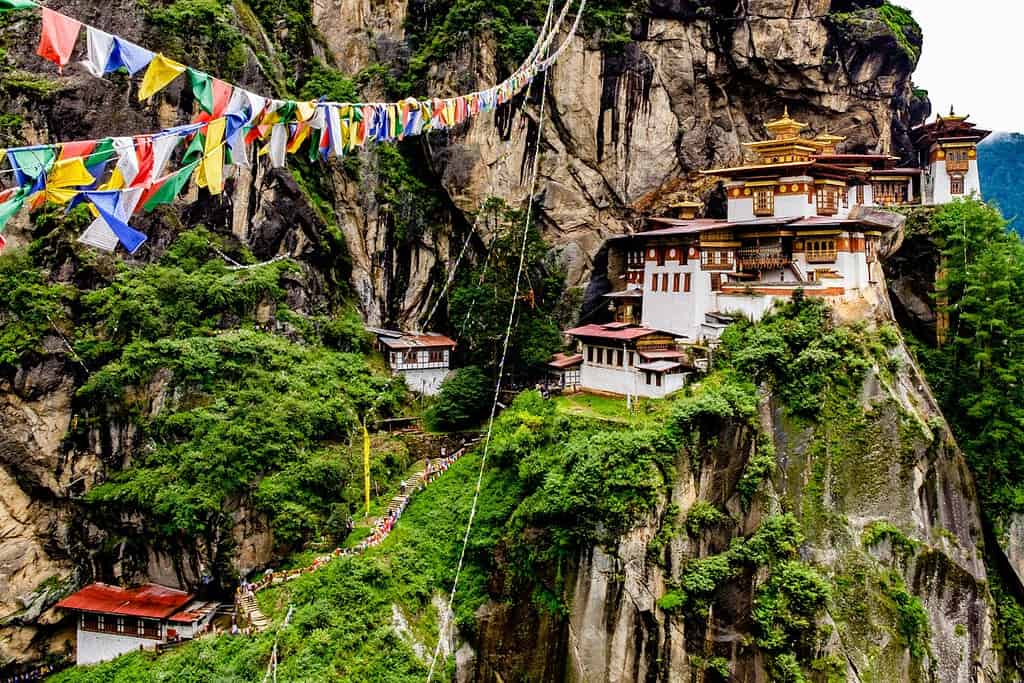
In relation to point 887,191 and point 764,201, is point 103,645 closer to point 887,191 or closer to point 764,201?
point 764,201

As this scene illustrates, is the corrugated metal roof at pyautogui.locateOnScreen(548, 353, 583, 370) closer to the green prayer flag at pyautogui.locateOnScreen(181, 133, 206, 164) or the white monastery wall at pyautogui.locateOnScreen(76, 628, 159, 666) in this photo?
the white monastery wall at pyautogui.locateOnScreen(76, 628, 159, 666)

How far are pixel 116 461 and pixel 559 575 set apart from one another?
13.6 meters

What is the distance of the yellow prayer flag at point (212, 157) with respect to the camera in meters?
9.05

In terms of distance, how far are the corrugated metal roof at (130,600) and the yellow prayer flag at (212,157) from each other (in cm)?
1574

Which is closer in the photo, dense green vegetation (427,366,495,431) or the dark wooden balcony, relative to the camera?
the dark wooden balcony

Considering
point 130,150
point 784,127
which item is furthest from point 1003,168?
point 130,150

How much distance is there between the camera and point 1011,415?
82.7 ft

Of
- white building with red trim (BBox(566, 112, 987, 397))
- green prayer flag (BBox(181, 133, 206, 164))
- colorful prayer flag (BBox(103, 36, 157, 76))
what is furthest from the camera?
white building with red trim (BBox(566, 112, 987, 397))

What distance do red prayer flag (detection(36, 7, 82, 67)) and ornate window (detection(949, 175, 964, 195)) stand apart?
→ 3421 cm

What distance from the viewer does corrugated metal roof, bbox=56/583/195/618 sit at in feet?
69.3

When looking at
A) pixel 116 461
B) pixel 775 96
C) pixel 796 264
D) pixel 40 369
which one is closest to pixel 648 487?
pixel 796 264

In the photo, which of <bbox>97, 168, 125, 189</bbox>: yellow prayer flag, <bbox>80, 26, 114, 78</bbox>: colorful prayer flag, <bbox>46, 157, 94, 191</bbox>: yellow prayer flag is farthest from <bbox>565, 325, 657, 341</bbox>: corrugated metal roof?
<bbox>46, 157, 94, 191</bbox>: yellow prayer flag

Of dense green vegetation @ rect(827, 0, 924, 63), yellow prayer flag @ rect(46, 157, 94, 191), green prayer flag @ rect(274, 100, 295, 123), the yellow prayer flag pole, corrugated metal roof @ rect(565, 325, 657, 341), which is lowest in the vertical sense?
the yellow prayer flag pole

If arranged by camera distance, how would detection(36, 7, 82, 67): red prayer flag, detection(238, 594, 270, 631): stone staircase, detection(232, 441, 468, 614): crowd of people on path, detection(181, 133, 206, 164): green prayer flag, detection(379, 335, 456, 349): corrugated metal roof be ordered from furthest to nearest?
detection(379, 335, 456, 349): corrugated metal roof → detection(232, 441, 468, 614): crowd of people on path → detection(238, 594, 270, 631): stone staircase → detection(181, 133, 206, 164): green prayer flag → detection(36, 7, 82, 67): red prayer flag
